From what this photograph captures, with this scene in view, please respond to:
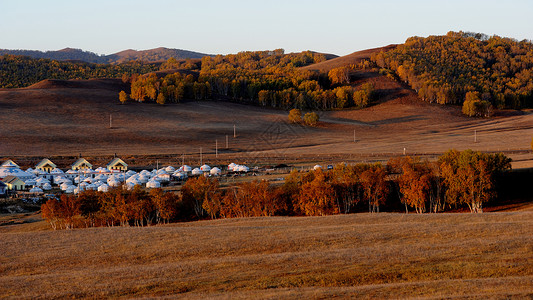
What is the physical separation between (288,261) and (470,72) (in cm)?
17168

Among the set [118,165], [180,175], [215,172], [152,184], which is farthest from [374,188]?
[118,165]

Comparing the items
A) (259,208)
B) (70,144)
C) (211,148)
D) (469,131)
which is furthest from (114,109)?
(259,208)

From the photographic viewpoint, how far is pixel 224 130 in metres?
116

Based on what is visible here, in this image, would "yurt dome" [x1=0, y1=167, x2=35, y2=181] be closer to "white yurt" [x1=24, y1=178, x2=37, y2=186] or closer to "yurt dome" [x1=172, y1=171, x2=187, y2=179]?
"white yurt" [x1=24, y1=178, x2=37, y2=186]

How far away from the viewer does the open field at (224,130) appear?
303 ft

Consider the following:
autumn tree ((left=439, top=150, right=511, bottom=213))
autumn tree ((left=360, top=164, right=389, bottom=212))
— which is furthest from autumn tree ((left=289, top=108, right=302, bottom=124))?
autumn tree ((left=360, top=164, right=389, bottom=212))

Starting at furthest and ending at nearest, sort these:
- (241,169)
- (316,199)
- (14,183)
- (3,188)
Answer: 1. (241,169)
2. (14,183)
3. (3,188)
4. (316,199)

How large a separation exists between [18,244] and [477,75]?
169694 mm

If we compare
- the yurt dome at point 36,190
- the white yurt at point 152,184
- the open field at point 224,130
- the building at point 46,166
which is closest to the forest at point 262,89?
the open field at point 224,130

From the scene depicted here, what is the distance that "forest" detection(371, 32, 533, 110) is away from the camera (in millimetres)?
157375

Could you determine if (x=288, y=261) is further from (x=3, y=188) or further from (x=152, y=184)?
(x=3, y=188)

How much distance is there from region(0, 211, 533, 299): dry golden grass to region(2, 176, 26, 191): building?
4198 centimetres

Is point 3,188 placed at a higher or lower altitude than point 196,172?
lower

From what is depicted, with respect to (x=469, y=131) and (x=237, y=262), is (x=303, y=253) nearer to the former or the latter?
(x=237, y=262)
